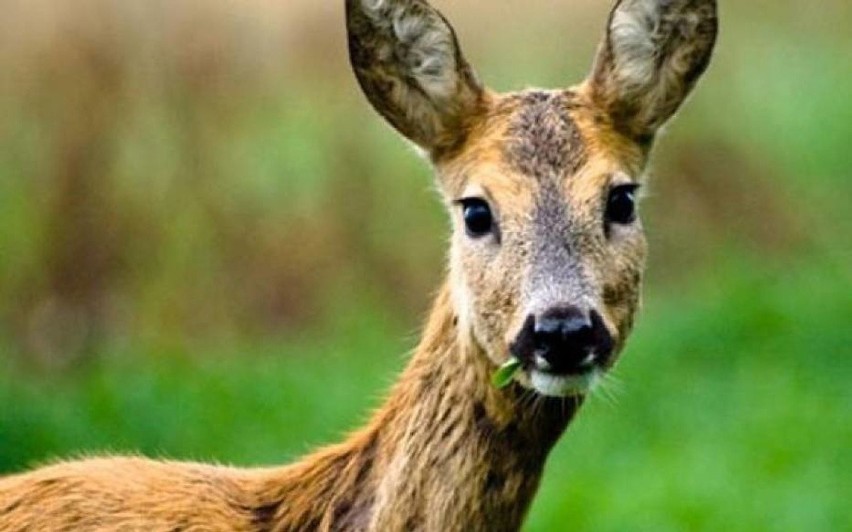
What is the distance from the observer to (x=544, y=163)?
1005cm

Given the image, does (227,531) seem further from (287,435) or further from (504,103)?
(287,435)

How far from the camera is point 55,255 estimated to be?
16781 mm

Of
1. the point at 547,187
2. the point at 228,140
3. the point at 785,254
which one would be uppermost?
the point at 547,187

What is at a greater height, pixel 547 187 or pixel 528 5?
pixel 547 187

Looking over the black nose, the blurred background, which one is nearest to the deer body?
the black nose

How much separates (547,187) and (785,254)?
28.1ft

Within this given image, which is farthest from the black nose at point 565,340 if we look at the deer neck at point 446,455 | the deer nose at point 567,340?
the deer neck at point 446,455

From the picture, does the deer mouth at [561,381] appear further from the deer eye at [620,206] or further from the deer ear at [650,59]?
the deer ear at [650,59]

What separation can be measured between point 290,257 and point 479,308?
7671 mm

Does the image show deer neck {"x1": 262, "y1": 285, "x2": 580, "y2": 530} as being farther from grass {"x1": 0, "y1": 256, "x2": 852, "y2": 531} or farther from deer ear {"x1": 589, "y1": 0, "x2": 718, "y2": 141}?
grass {"x1": 0, "y1": 256, "x2": 852, "y2": 531}

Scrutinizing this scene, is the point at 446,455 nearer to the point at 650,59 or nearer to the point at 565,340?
the point at 565,340

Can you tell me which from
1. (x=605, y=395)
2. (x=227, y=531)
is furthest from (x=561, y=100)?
(x=227, y=531)

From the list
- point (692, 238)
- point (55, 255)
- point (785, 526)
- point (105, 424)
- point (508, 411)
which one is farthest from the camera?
point (692, 238)

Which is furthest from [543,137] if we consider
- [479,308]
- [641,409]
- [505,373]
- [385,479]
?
[641,409]
